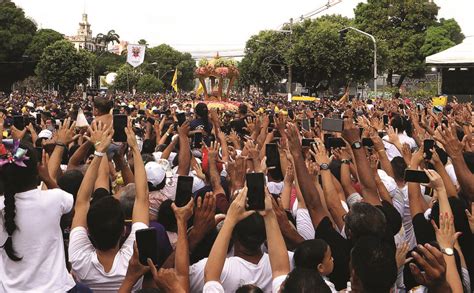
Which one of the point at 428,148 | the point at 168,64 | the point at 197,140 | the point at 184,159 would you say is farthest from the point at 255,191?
the point at 168,64

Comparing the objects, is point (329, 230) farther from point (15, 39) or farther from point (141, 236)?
point (15, 39)

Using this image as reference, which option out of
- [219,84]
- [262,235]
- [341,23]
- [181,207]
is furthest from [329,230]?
[341,23]

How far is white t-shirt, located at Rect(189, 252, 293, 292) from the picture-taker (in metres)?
3.51

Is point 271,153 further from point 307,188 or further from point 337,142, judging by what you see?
point 307,188

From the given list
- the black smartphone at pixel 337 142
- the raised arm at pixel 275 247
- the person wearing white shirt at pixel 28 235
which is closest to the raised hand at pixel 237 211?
the raised arm at pixel 275 247

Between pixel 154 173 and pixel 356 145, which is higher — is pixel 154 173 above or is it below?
below

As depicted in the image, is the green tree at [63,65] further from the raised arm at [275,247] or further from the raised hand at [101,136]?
the raised arm at [275,247]

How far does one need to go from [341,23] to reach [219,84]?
110ft

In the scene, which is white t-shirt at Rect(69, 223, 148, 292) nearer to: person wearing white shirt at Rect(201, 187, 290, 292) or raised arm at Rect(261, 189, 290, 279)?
person wearing white shirt at Rect(201, 187, 290, 292)

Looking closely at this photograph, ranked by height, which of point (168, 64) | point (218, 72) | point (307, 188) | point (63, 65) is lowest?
point (307, 188)

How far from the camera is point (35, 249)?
3.33 metres

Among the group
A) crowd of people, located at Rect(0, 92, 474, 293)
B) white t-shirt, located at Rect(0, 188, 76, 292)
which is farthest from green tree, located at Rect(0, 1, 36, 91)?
white t-shirt, located at Rect(0, 188, 76, 292)

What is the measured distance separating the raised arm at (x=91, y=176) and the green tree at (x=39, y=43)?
5881 centimetres

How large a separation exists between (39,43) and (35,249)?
61.2 m
